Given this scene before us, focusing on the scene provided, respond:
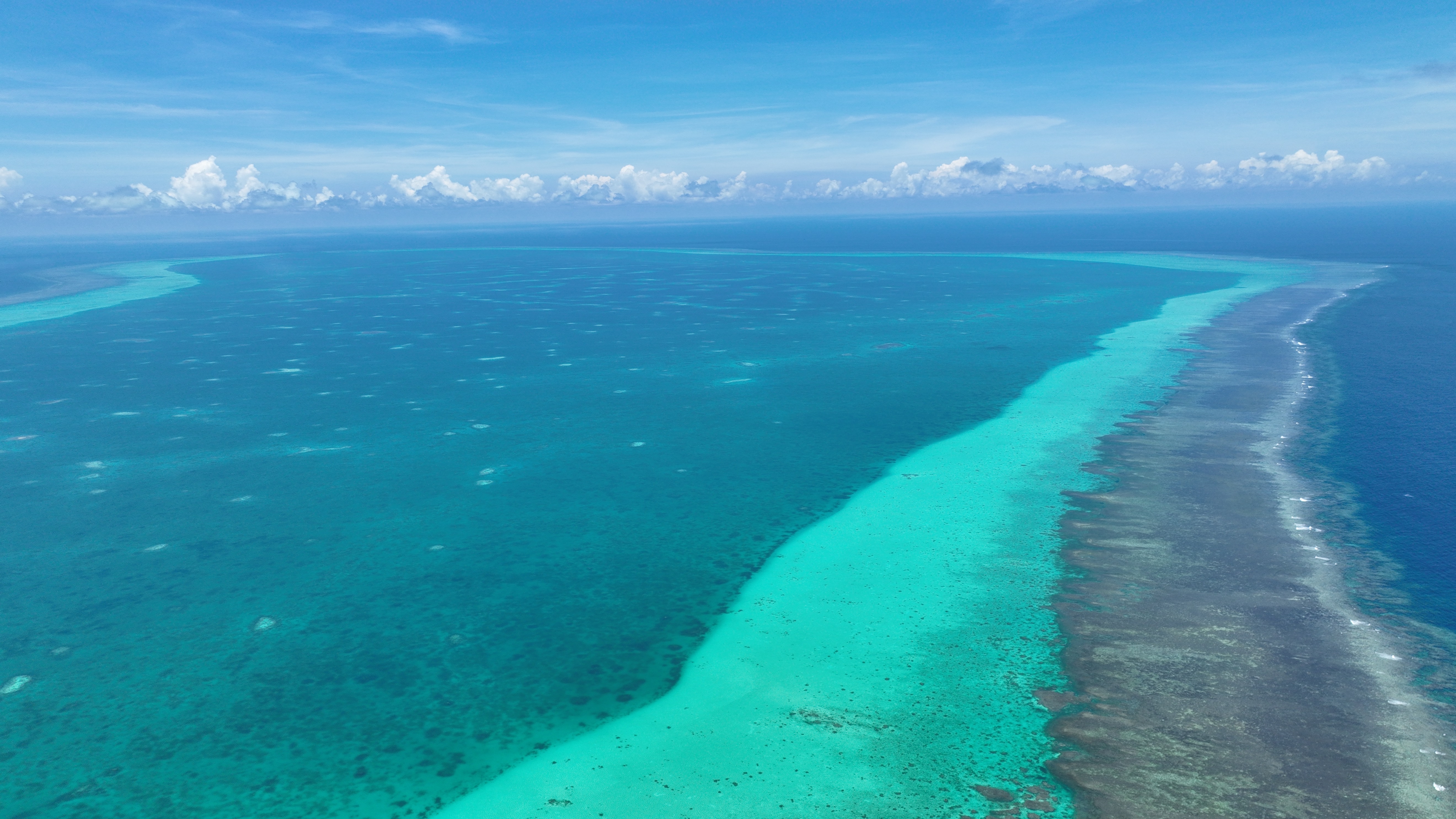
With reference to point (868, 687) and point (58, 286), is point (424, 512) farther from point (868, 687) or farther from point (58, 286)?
point (58, 286)

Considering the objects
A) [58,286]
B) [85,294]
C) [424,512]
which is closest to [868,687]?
[424,512]

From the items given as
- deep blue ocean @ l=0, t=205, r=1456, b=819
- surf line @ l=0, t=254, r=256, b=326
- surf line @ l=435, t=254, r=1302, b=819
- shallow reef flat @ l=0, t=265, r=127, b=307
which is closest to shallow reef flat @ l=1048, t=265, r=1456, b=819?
surf line @ l=435, t=254, r=1302, b=819

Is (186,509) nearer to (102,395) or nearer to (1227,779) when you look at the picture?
(102,395)

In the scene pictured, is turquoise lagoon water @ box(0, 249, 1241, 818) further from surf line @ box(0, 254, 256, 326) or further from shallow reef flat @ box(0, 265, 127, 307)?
shallow reef flat @ box(0, 265, 127, 307)

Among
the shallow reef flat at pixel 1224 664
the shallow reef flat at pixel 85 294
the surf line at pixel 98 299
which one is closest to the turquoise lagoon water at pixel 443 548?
the shallow reef flat at pixel 1224 664

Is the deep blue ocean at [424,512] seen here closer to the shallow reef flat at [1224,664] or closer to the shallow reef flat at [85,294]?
the shallow reef flat at [1224,664]

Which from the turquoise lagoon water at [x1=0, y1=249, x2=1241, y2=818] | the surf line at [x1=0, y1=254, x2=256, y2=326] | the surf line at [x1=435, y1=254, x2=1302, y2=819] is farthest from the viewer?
the surf line at [x1=0, y1=254, x2=256, y2=326]
